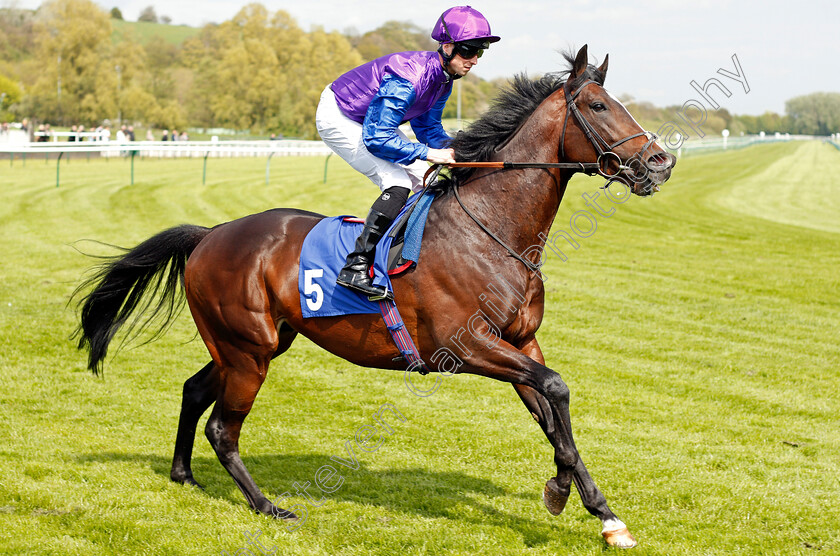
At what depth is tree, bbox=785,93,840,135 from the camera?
232ft

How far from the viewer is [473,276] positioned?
3.95 meters

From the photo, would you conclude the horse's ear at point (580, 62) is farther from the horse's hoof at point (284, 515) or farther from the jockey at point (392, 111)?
the horse's hoof at point (284, 515)

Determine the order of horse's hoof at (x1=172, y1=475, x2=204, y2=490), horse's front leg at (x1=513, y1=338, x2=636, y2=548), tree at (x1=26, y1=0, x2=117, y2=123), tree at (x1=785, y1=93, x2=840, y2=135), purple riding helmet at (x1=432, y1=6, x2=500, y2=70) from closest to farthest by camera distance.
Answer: horse's front leg at (x1=513, y1=338, x2=636, y2=548) < purple riding helmet at (x1=432, y1=6, x2=500, y2=70) < horse's hoof at (x1=172, y1=475, x2=204, y2=490) < tree at (x1=26, y1=0, x2=117, y2=123) < tree at (x1=785, y1=93, x2=840, y2=135)

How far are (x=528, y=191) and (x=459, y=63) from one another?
0.74 meters

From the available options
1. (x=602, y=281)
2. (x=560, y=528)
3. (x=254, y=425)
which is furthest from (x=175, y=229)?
(x=602, y=281)

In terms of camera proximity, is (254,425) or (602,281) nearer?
(254,425)

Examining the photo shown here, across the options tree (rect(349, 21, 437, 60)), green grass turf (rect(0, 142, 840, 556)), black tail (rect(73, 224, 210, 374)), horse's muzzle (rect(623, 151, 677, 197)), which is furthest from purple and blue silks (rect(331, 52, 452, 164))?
tree (rect(349, 21, 437, 60))

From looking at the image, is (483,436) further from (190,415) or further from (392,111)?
(392,111)

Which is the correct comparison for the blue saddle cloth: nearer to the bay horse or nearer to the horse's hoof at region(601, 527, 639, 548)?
the bay horse

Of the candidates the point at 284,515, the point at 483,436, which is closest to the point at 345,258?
the point at 284,515

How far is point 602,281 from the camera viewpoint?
11.0m

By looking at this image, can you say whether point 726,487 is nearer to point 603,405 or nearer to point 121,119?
point 603,405

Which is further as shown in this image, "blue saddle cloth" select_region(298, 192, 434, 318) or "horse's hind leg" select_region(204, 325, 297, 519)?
"horse's hind leg" select_region(204, 325, 297, 519)

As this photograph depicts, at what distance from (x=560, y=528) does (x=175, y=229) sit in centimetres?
292
